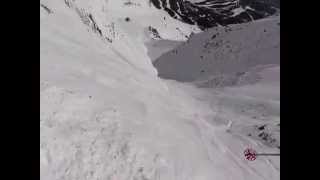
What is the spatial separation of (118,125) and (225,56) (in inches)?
755

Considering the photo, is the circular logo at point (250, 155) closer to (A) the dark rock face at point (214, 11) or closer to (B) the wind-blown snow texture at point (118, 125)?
(B) the wind-blown snow texture at point (118, 125)

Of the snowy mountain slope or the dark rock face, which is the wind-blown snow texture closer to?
the snowy mountain slope

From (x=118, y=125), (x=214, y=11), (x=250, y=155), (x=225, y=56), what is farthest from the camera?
(x=214, y=11)

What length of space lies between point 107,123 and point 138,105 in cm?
204

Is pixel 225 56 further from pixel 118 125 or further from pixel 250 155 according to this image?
pixel 118 125

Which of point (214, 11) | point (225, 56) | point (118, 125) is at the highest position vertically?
point (118, 125)

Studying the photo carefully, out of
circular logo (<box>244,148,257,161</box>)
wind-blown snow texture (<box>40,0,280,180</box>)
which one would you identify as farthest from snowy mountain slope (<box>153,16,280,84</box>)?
circular logo (<box>244,148,257,161</box>)

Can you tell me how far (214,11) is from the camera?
73125 millimetres

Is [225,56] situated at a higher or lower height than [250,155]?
lower

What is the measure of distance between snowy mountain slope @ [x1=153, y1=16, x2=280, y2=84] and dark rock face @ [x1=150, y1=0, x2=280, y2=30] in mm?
31004

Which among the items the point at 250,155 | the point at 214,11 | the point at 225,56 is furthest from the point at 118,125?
the point at 214,11

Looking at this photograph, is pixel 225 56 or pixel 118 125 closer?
pixel 118 125
